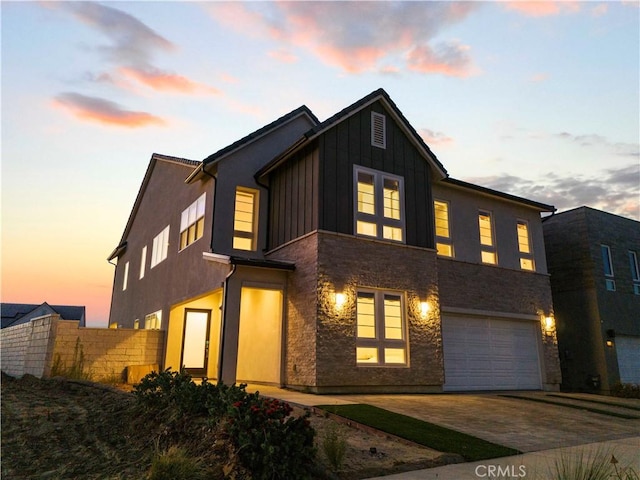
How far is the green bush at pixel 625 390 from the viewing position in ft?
48.8

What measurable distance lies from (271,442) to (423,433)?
119 inches

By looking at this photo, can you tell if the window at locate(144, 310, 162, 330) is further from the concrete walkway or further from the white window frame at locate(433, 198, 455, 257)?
the white window frame at locate(433, 198, 455, 257)

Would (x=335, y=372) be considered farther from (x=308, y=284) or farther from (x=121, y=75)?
(x=121, y=75)

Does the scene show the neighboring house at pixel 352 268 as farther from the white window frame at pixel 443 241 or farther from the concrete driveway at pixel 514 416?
the concrete driveway at pixel 514 416

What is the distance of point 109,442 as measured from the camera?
6.11 meters

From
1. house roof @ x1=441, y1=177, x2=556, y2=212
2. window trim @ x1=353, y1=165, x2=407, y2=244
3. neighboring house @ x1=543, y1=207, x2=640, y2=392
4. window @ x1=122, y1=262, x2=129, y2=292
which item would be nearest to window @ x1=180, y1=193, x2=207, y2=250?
window trim @ x1=353, y1=165, x2=407, y2=244

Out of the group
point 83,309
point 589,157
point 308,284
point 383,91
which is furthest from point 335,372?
point 83,309

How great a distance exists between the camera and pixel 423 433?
6.63m

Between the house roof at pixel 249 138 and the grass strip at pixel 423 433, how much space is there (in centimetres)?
815

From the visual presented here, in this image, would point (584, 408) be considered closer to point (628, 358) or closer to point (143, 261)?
point (628, 358)

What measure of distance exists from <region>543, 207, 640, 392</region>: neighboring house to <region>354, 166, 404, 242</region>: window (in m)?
8.75

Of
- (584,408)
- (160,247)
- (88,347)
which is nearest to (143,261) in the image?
(160,247)

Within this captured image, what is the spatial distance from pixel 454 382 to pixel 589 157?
1128 centimetres

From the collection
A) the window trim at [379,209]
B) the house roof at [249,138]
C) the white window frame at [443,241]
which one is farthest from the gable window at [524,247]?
the house roof at [249,138]
